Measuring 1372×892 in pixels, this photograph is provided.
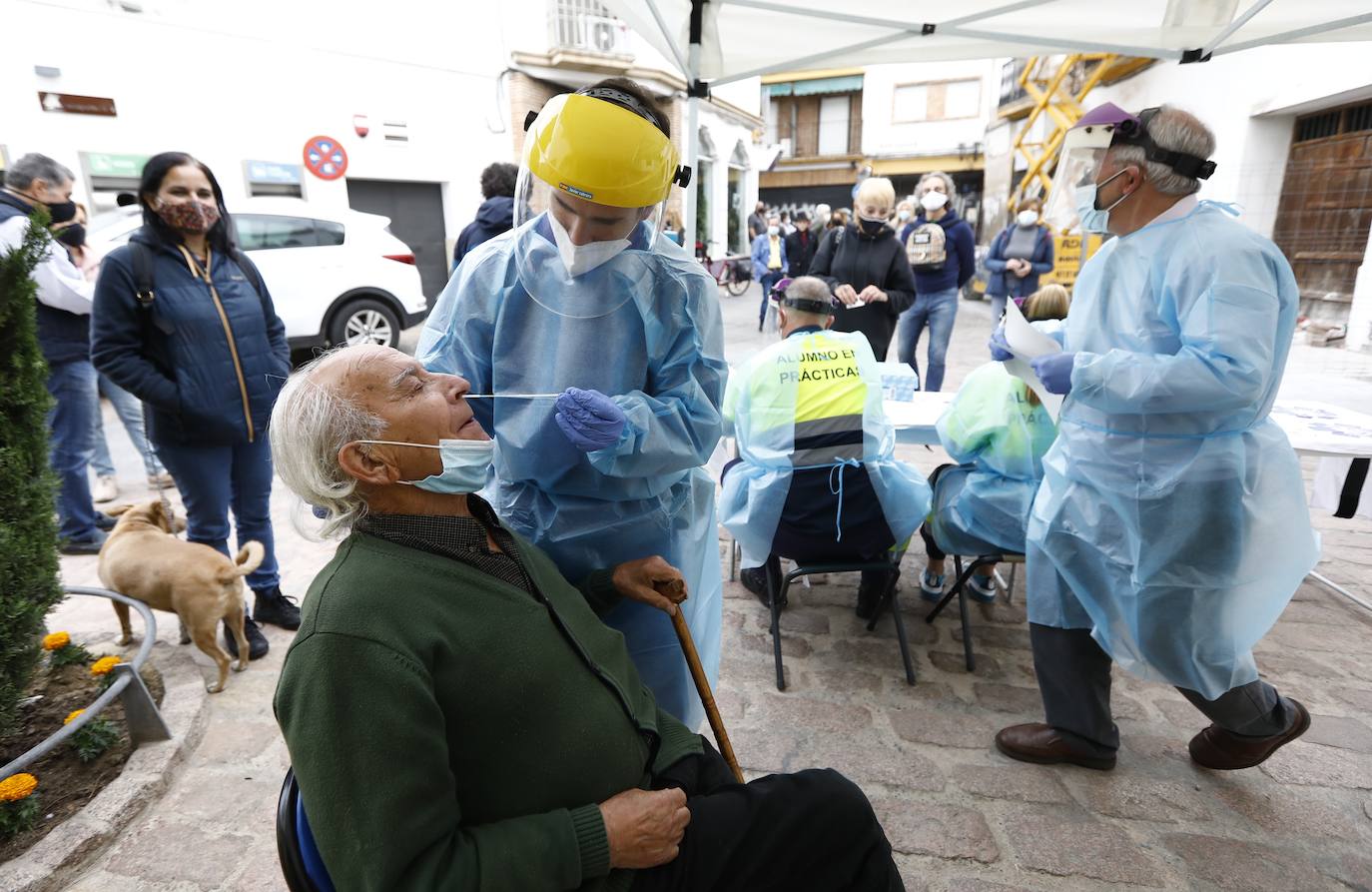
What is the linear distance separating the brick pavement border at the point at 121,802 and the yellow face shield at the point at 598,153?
7.04ft

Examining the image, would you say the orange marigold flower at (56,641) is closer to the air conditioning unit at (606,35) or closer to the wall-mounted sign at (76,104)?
the wall-mounted sign at (76,104)

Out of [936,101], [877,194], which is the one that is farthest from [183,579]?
[936,101]

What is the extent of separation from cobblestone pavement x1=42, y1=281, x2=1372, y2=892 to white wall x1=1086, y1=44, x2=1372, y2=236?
8.09 metres

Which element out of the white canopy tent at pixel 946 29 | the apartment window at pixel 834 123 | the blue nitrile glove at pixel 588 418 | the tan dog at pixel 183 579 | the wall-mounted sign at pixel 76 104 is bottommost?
the tan dog at pixel 183 579

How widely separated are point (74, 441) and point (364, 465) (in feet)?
12.3

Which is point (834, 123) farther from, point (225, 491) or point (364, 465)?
point (364, 465)

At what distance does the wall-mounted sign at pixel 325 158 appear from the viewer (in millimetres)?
10305

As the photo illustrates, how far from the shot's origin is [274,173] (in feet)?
32.7

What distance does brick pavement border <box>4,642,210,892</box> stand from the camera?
1896 millimetres

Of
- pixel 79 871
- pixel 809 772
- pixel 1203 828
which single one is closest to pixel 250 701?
pixel 79 871

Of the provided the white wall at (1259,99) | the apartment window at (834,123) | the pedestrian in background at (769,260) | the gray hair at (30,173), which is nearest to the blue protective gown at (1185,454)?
the gray hair at (30,173)

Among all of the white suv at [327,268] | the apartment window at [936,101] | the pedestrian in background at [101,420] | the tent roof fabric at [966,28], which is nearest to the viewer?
the tent roof fabric at [966,28]

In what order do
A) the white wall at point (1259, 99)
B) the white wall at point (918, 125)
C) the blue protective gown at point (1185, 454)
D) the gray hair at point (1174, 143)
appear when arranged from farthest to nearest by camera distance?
1. the white wall at point (918, 125)
2. the white wall at point (1259, 99)
3. the gray hair at point (1174, 143)
4. the blue protective gown at point (1185, 454)

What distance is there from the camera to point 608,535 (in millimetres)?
1786
